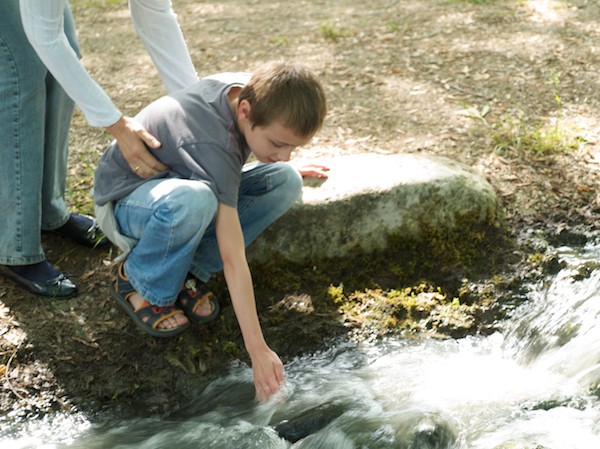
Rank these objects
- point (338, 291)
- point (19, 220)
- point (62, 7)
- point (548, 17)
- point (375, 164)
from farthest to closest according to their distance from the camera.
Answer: point (548, 17), point (375, 164), point (338, 291), point (19, 220), point (62, 7)

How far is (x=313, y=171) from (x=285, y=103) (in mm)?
988

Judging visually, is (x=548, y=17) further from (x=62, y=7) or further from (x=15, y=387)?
(x=15, y=387)

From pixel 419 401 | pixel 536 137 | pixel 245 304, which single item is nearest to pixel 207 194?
pixel 245 304

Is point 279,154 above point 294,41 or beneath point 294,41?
above

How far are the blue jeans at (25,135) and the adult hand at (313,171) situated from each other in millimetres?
1136

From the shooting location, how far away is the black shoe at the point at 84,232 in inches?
142

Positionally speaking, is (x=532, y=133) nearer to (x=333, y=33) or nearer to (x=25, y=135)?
(x=333, y=33)

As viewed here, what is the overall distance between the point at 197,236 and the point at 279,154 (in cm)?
46

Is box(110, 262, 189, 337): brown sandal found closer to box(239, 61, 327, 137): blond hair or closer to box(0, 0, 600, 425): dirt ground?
box(0, 0, 600, 425): dirt ground

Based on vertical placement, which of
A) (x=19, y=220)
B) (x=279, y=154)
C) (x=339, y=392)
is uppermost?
(x=279, y=154)

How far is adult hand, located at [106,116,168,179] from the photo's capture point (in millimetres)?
2953

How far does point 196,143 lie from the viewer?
112 inches

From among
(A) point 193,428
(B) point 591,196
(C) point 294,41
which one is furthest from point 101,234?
(C) point 294,41

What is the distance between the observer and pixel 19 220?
10.5 ft
